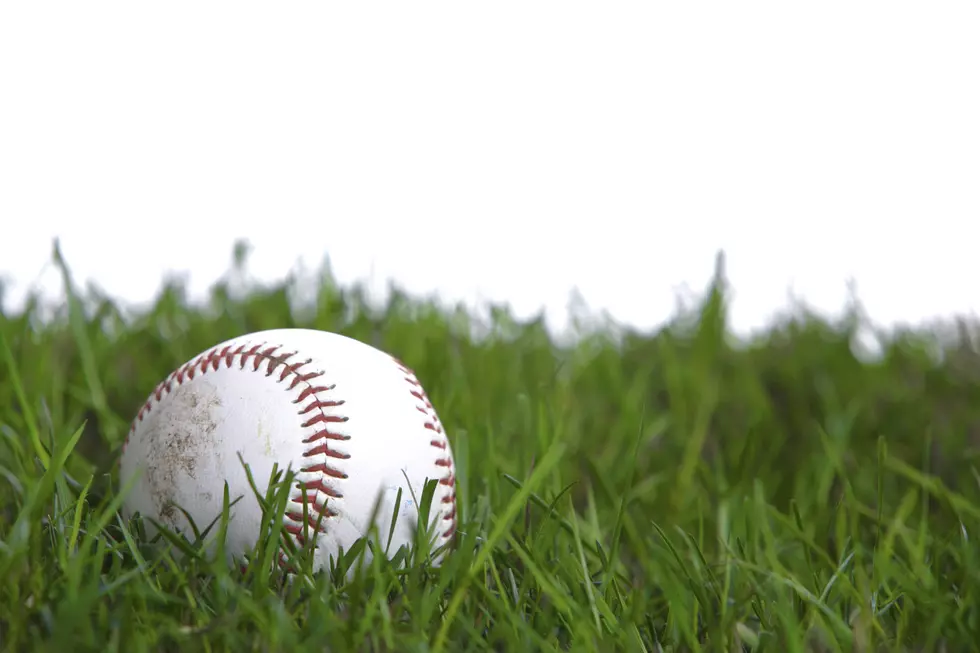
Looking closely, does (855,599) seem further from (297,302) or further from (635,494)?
(297,302)

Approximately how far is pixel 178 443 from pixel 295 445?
0.99ft

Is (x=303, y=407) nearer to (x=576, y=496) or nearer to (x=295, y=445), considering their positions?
(x=295, y=445)

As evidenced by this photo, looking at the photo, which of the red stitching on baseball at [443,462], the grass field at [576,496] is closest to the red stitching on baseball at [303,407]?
the grass field at [576,496]

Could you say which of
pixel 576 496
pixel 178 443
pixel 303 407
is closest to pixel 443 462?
pixel 303 407

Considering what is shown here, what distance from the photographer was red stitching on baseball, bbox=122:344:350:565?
2113 millimetres

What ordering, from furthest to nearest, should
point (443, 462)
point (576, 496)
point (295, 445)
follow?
point (576, 496), point (443, 462), point (295, 445)

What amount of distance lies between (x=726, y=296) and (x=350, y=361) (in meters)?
2.79

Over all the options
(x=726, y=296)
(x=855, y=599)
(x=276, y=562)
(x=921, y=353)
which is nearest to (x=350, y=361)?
(x=276, y=562)

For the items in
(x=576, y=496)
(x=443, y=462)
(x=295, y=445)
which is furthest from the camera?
(x=576, y=496)

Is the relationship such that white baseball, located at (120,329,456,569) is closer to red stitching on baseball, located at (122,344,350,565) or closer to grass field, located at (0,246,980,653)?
red stitching on baseball, located at (122,344,350,565)

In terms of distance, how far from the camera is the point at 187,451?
86.7 inches

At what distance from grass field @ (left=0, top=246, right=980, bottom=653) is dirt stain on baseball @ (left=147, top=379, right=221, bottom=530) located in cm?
11

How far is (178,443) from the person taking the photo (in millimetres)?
2225

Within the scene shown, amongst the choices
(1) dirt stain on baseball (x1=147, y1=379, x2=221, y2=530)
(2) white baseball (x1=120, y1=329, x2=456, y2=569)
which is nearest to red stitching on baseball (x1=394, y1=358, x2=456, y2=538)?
(2) white baseball (x1=120, y1=329, x2=456, y2=569)
